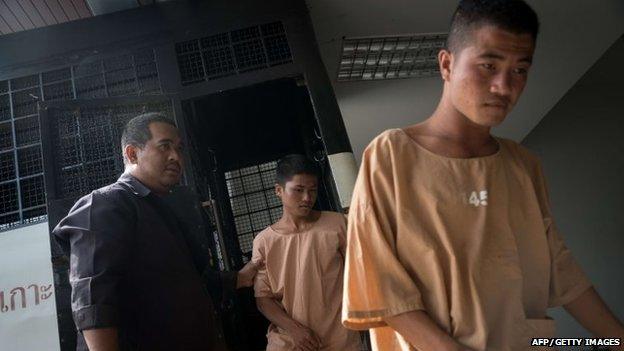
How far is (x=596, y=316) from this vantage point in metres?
1.33

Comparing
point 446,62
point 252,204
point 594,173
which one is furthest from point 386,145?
point 594,173

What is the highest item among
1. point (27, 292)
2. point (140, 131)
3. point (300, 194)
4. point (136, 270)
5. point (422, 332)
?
point (140, 131)

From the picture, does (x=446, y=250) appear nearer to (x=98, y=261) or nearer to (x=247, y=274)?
(x=98, y=261)

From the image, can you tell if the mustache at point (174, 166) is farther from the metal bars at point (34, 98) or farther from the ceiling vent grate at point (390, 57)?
the ceiling vent grate at point (390, 57)

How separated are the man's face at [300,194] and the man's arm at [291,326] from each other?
61cm

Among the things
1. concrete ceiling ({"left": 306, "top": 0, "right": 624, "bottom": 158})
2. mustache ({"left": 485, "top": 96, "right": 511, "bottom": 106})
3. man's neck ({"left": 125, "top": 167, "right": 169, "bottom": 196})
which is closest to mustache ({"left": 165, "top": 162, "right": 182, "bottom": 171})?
man's neck ({"left": 125, "top": 167, "right": 169, "bottom": 196})

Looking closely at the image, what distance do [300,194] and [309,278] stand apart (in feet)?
1.98

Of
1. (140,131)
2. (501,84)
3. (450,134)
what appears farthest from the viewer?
(140,131)

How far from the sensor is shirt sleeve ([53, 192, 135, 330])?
5.22 ft

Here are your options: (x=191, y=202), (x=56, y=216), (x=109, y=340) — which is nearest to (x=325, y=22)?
(x=191, y=202)

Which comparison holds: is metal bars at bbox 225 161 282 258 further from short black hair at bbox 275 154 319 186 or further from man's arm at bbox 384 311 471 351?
man's arm at bbox 384 311 471 351

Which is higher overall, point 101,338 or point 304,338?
point 101,338

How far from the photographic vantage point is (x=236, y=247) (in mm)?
5094

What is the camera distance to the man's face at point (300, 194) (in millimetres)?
3002
